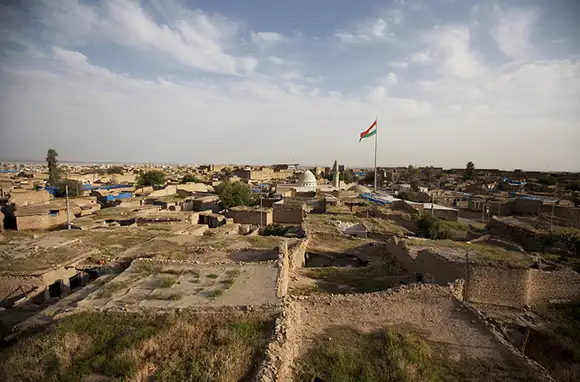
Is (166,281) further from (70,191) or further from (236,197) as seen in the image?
(70,191)

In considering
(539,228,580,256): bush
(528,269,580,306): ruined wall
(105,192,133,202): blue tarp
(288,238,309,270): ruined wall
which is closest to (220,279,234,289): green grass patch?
(288,238,309,270): ruined wall

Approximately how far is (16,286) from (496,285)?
1473 centimetres

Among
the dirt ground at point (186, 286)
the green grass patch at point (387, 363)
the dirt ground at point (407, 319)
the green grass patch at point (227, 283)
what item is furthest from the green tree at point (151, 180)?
the green grass patch at point (387, 363)

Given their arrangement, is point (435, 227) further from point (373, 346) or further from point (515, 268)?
point (373, 346)

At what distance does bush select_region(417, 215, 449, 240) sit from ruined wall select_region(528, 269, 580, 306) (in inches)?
330

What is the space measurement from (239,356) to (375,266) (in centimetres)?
887

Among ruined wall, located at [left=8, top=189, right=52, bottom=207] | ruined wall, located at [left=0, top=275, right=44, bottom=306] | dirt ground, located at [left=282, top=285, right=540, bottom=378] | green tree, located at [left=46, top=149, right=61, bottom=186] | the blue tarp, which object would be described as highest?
green tree, located at [left=46, top=149, right=61, bottom=186]

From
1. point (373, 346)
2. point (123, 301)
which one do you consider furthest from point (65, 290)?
point (373, 346)

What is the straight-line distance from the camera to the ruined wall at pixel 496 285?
9156 millimetres

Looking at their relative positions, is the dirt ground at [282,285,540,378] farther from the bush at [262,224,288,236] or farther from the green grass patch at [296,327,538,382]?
the bush at [262,224,288,236]

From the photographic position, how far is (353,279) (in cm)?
1051

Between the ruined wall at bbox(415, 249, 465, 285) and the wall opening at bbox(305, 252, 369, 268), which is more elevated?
the ruined wall at bbox(415, 249, 465, 285)

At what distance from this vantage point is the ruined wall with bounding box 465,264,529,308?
9.16 m

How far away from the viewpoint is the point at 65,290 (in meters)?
9.58
